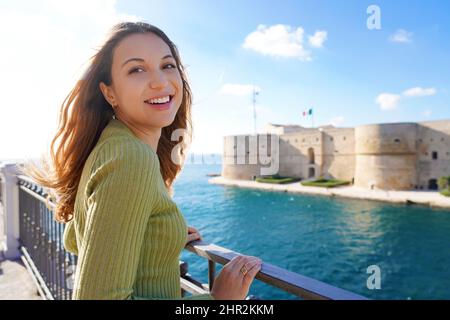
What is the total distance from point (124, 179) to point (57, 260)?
2763 millimetres

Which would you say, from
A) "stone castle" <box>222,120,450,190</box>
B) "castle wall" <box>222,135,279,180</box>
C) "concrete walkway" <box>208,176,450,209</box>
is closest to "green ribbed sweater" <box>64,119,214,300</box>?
"concrete walkway" <box>208,176,450,209</box>

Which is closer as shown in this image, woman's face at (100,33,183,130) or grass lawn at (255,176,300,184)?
woman's face at (100,33,183,130)

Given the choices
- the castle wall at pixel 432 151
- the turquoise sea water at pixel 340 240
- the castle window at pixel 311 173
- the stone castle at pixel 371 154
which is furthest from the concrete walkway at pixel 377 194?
the castle window at pixel 311 173

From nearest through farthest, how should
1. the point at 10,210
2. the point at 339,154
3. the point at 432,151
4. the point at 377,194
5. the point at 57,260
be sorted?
1. the point at 57,260
2. the point at 10,210
3. the point at 377,194
4. the point at 432,151
5. the point at 339,154

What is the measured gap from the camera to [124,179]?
792mm

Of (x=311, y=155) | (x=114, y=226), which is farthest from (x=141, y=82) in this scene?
(x=311, y=155)

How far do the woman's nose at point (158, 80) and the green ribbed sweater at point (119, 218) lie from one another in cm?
25

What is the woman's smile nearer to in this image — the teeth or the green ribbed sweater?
the teeth

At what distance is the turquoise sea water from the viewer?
11.5 m

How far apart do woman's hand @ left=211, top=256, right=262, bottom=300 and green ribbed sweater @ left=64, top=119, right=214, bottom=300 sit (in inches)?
3.1

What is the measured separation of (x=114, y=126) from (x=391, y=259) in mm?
15600

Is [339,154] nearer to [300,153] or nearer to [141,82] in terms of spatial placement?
[300,153]

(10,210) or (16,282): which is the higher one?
(10,210)
